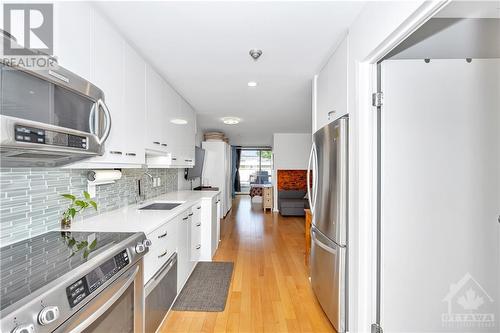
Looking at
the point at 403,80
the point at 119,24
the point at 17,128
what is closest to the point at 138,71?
the point at 119,24

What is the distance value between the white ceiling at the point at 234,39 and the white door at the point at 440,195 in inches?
24.5

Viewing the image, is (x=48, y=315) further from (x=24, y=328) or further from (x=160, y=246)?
(x=160, y=246)

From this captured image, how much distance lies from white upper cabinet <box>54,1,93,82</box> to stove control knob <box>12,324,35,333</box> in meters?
1.16

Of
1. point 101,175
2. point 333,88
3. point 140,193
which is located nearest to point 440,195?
point 333,88

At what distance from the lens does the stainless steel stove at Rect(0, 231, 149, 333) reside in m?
0.76

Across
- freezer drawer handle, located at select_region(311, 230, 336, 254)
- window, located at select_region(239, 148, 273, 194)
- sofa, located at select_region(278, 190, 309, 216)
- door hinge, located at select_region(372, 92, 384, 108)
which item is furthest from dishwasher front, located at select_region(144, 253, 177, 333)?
window, located at select_region(239, 148, 273, 194)

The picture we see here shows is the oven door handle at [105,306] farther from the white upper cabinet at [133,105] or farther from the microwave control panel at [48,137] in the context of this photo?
the white upper cabinet at [133,105]

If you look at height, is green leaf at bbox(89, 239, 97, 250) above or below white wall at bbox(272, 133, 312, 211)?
below

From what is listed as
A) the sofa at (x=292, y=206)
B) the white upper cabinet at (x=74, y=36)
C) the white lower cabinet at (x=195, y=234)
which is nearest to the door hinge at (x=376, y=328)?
the white lower cabinet at (x=195, y=234)

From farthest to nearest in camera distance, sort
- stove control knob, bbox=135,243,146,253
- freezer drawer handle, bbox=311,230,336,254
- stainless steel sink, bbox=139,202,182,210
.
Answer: stainless steel sink, bbox=139,202,182,210
freezer drawer handle, bbox=311,230,336,254
stove control knob, bbox=135,243,146,253

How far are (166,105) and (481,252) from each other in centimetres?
307

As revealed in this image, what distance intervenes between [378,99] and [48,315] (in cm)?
192

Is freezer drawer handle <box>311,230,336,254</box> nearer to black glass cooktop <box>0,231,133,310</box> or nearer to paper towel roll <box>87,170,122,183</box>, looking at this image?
black glass cooktop <box>0,231,133,310</box>

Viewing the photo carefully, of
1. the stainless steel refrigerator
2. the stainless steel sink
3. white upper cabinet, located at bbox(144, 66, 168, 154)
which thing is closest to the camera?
the stainless steel refrigerator
